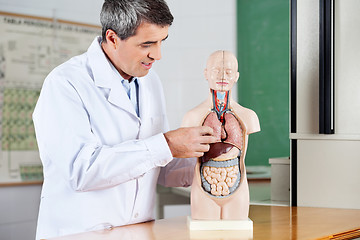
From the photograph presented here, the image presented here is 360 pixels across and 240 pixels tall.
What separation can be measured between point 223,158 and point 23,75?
2.59 meters

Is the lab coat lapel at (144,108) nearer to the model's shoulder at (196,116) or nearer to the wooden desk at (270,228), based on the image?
the model's shoulder at (196,116)

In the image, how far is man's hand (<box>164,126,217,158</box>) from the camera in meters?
1.69

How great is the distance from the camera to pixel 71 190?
1.82 meters

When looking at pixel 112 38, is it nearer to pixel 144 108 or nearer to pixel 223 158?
pixel 144 108

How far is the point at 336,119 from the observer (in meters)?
2.28

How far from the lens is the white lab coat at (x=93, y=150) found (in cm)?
165

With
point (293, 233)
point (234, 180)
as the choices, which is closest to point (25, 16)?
point (234, 180)

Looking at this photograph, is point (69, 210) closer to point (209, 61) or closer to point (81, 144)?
point (81, 144)

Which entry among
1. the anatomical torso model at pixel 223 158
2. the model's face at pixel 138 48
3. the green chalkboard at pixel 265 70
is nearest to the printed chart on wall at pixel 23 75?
the green chalkboard at pixel 265 70

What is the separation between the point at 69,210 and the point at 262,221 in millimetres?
758

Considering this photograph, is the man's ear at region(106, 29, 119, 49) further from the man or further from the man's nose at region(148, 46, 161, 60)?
the man's nose at region(148, 46, 161, 60)

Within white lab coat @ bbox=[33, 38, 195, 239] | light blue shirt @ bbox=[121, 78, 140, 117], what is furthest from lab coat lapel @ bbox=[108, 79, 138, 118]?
light blue shirt @ bbox=[121, 78, 140, 117]

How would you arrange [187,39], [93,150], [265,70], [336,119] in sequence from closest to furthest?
[93,150] < [336,119] < [265,70] < [187,39]

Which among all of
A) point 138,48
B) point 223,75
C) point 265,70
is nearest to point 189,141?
point 223,75
